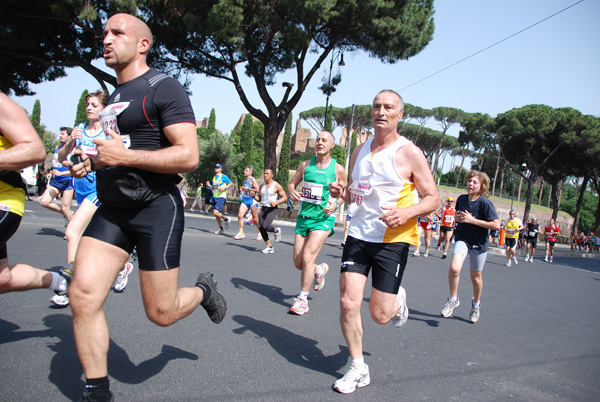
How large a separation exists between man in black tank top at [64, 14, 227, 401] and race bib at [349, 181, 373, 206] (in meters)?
1.44

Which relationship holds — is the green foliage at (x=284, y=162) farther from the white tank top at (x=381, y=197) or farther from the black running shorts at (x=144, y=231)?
the black running shorts at (x=144, y=231)

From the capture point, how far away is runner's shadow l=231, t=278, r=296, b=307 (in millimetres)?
5569

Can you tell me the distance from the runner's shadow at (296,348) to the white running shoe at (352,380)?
25cm

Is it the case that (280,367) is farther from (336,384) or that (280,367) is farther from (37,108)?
(37,108)

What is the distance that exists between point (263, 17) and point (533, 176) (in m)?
31.6

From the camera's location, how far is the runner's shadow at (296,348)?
345cm

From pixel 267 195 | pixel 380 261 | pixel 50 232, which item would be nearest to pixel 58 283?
pixel 380 261

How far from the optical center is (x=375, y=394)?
301cm

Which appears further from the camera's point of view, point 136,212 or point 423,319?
point 423,319

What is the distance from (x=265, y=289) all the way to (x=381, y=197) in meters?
3.22

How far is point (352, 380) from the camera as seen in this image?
2996 mm

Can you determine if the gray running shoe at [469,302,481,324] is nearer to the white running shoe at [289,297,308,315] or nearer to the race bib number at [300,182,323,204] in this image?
the white running shoe at [289,297,308,315]

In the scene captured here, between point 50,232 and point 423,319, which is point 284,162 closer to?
point 50,232

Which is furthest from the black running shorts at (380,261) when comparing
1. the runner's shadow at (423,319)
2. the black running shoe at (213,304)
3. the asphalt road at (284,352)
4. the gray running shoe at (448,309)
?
the gray running shoe at (448,309)
